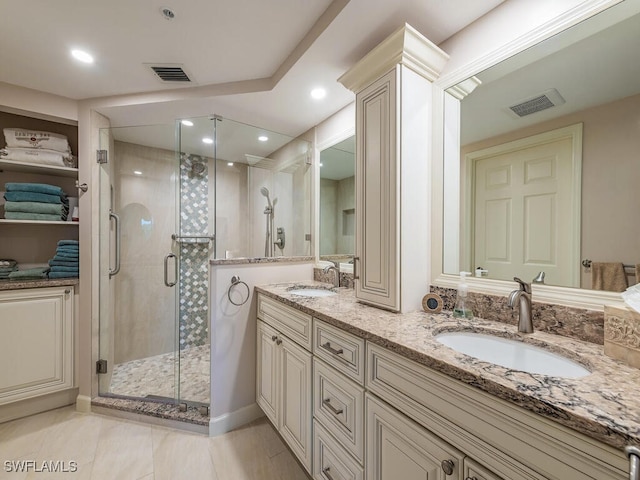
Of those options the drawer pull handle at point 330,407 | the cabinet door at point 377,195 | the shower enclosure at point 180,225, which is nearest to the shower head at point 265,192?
the shower enclosure at point 180,225

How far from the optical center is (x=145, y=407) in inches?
76.9

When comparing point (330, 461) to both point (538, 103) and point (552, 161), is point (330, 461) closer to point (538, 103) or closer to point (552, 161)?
point (552, 161)

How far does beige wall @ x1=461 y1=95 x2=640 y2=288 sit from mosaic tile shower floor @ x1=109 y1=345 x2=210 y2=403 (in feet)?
7.86

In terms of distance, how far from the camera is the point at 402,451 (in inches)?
33.5

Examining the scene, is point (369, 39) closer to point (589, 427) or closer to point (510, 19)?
point (510, 19)

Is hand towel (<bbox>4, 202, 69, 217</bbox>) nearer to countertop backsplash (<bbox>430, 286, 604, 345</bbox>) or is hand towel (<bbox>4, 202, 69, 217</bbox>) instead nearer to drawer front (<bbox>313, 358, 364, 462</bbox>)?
drawer front (<bbox>313, 358, 364, 462</bbox>)

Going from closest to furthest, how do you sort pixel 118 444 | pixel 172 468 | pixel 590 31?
pixel 590 31 → pixel 172 468 → pixel 118 444

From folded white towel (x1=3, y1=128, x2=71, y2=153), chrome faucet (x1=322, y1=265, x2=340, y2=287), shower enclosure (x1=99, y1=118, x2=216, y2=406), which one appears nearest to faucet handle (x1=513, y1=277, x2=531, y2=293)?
chrome faucet (x1=322, y1=265, x2=340, y2=287)

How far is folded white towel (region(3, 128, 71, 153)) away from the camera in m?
1.99

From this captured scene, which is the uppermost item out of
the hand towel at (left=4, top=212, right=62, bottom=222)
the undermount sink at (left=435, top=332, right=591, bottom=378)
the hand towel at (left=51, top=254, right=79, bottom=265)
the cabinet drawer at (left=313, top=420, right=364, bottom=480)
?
the hand towel at (left=4, top=212, right=62, bottom=222)

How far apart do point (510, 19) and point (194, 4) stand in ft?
4.62

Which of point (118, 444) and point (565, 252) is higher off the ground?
point (565, 252)

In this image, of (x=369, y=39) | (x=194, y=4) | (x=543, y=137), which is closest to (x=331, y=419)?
(x=543, y=137)

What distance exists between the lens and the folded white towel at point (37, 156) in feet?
6.46
